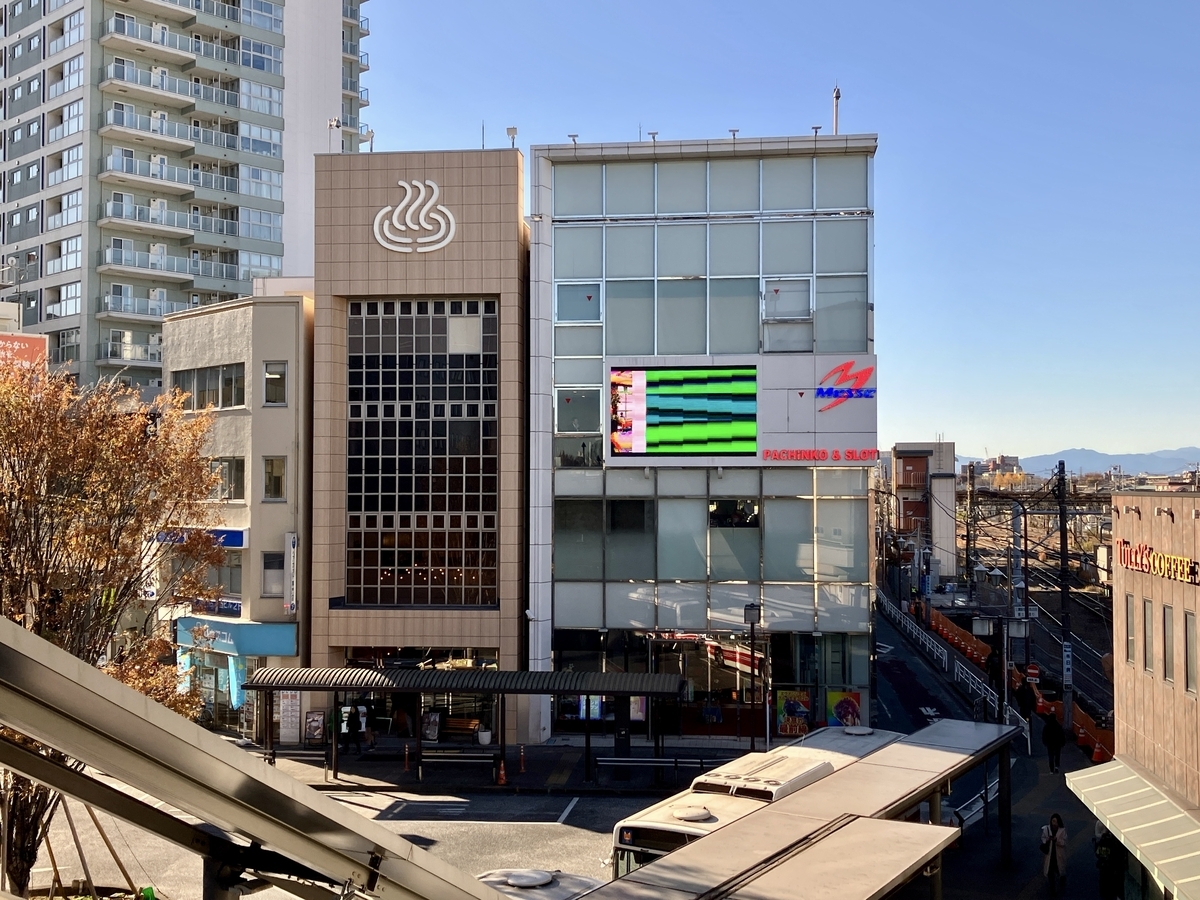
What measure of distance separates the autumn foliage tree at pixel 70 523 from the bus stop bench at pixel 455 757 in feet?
36.0

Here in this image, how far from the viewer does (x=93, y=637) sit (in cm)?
1945

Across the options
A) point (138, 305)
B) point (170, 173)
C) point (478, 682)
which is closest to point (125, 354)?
point (138, 305)

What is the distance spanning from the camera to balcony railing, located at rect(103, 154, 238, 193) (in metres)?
61.6

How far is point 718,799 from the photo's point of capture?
15930mm

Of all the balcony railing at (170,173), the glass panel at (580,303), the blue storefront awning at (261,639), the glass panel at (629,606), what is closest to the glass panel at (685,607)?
the glass panel at (629,606)

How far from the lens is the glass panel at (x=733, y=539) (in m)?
35.1

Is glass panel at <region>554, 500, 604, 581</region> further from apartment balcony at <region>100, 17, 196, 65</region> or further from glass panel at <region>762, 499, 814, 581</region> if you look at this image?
apartment balcony at <region>100, 17, 196, 65</region>

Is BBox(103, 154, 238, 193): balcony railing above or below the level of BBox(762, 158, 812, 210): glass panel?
above

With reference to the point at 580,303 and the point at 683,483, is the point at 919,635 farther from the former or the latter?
the point at 580,303

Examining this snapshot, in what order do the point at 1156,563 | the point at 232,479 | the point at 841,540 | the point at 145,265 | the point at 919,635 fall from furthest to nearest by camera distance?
the point at 145,265 < the point at 919,635 < the point at 232,479 < the point at 841,540 < the point at 1156,563

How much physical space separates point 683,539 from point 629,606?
278 centimetres

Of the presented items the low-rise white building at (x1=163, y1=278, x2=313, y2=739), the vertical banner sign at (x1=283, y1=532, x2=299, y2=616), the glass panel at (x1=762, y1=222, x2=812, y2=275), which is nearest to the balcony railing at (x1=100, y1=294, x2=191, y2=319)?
the low-rise white building at (x1=163, y1=278, x2=313, y2=739)

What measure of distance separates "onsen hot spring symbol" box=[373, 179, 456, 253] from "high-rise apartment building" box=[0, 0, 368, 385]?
28581 mm

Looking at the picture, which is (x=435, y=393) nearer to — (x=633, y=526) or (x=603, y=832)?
(x=633, y=526)
